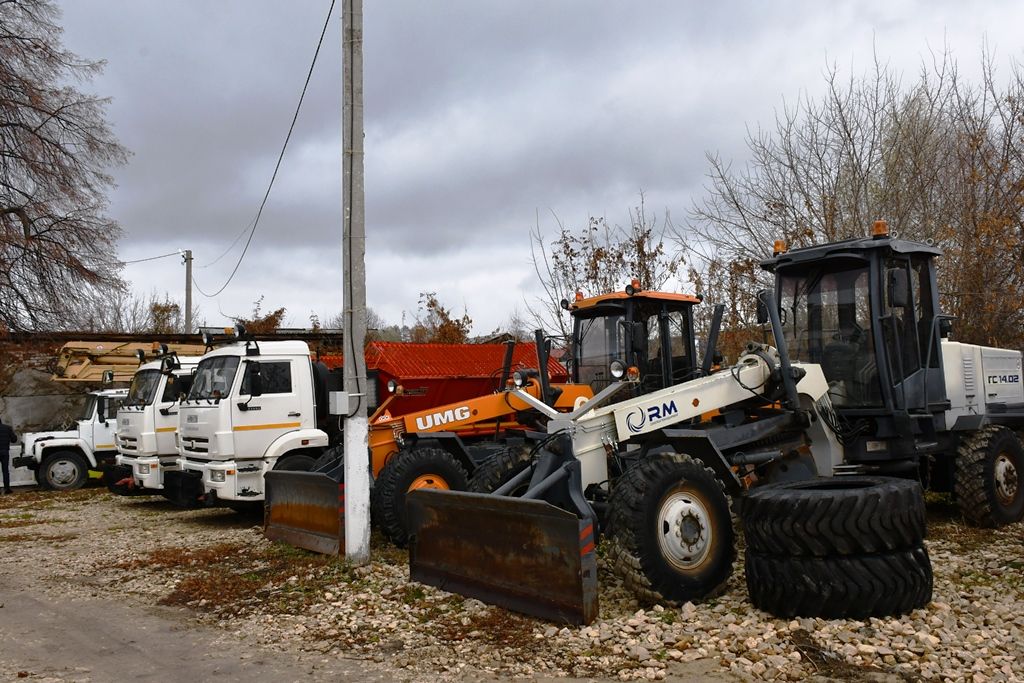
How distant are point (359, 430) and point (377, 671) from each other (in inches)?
144

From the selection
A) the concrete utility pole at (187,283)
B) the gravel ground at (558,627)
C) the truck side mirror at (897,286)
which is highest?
the concrete utility pole at (187,283)

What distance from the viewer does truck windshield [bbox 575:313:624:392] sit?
1090 centimetres

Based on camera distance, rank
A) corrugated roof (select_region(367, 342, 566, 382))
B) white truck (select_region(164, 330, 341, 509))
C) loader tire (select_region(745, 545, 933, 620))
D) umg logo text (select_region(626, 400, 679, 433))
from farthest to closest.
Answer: corrugated roof (select_region(367, 342, 566, 382))
white truck (select_region(164, 330, 341, 509))
umg logo text (select_region(626, 400, 679, 433))
loader tire (select_region(745, 545, 933, 620))

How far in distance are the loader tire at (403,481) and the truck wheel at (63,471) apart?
11328 millimetres

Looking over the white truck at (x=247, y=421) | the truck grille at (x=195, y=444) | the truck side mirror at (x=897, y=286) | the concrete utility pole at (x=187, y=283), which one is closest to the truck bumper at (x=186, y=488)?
the white truck at (x=247, y=421)

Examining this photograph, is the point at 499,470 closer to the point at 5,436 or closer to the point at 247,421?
the point at 247,421

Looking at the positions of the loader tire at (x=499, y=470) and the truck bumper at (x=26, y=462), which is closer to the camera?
the loader tire at (x=499, y=470)

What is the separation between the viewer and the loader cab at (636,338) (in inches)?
415

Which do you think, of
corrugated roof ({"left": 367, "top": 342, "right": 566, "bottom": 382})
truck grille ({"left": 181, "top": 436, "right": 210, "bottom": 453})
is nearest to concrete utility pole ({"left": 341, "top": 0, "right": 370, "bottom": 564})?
corrugated roof ({"left": 367, "top": 342, "right": 566, "bottom": 382})

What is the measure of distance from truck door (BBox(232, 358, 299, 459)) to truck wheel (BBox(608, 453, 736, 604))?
6.64 meters

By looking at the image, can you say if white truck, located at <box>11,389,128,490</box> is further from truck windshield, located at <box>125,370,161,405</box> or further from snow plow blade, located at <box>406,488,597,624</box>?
snow plow blade, located at <box>406,488,597,624</box>

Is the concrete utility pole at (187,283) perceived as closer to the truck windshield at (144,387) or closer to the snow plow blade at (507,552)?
the truck windshield at (144,387)

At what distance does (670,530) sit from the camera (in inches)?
270

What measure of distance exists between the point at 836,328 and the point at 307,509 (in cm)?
597
